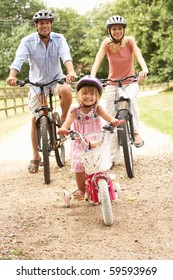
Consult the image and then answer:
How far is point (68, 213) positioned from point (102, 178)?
56cm

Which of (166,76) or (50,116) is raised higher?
(50,116)

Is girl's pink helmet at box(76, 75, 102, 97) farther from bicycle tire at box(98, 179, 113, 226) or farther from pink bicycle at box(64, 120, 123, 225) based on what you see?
bicycle tire at box(98, 179, 113, 226)

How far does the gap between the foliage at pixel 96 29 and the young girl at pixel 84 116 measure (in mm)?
3264

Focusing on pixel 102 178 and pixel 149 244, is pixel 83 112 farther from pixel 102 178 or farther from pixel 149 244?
pixel 149 244

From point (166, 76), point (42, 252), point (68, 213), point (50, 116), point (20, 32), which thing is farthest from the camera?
point (20, 32)

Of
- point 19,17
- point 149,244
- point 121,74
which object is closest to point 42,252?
point 149,244

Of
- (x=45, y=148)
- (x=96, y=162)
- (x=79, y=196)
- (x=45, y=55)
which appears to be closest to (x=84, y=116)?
(x=96, y=162)

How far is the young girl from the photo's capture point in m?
4.82

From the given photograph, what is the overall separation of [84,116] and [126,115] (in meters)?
1.56

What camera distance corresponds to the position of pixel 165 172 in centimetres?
653

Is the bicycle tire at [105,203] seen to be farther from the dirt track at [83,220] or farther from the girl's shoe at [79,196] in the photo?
the girl's shoe at [79,196]

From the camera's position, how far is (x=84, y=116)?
4.96 m

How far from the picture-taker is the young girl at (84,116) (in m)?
4.82

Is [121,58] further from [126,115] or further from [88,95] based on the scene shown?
[88,95]
